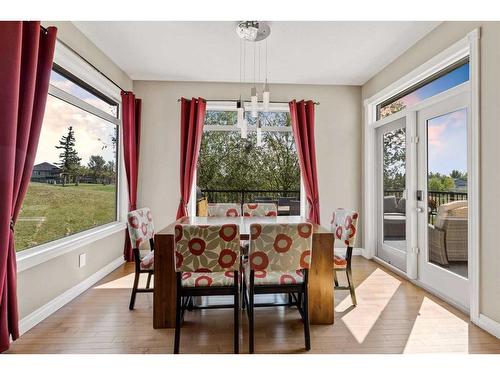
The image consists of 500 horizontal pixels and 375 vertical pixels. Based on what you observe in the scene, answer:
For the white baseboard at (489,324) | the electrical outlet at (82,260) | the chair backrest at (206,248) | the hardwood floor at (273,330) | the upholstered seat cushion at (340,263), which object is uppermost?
the chair backrest at (206,248)

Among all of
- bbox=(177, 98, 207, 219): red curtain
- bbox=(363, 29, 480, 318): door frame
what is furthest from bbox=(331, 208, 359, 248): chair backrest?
bbox=(177, 98, 207, 219): red curtain

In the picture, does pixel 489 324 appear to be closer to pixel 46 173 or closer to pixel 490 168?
pixel 490 168

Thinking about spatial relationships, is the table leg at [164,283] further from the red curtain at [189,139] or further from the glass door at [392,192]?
the glass door at [392,192]

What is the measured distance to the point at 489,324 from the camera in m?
2.24

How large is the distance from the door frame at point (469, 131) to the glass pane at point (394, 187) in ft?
0.81

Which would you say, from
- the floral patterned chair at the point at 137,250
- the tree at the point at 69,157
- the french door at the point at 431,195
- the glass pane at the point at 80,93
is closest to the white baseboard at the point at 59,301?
the floral patterned chair at the point at 137,250

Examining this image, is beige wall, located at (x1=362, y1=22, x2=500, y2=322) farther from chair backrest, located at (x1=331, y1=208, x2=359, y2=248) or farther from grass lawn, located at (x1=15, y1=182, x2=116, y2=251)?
grass lawn, located at (x1=15, y1=182, x2=116, y2=251)

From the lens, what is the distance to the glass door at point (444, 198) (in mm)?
2756

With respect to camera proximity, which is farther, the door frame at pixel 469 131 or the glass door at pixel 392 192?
the glass door at pixel 392 192

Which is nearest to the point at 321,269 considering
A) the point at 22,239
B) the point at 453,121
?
the point at 453,121

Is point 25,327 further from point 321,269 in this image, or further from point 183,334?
point 321,269

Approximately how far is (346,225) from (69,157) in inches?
117

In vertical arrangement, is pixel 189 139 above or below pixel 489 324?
above

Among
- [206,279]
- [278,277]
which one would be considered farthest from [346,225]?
[206,279]
